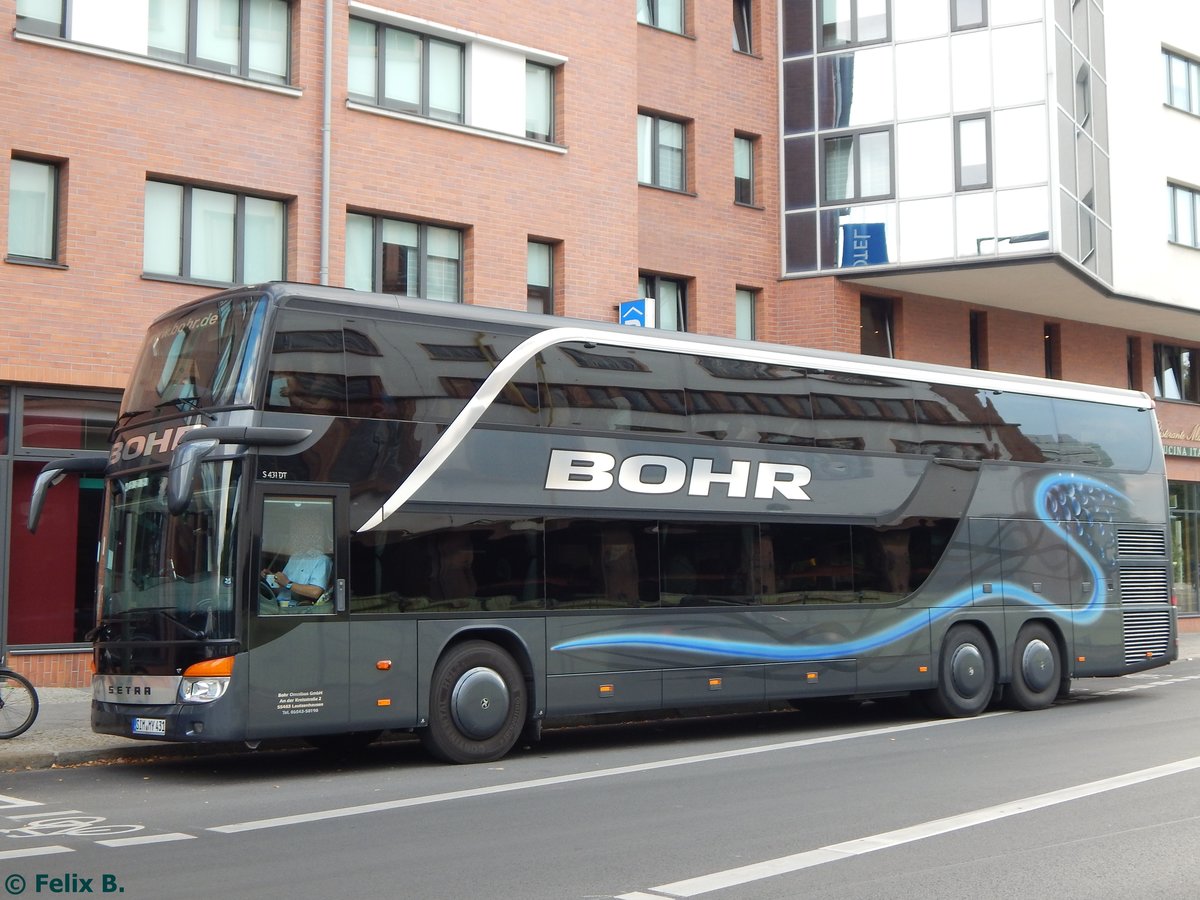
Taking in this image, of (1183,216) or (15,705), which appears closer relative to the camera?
(15,705)

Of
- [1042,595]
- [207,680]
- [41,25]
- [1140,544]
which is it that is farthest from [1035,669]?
[41,25]

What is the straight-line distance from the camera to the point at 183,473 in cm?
1070

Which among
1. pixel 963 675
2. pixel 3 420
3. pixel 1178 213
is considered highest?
pixel 1178 213

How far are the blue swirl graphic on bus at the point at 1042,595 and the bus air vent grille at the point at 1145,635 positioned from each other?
0.65 m

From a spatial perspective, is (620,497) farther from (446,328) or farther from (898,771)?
(898,771)

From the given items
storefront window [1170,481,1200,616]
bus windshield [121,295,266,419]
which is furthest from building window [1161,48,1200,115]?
bus windshield [121,295,266,419]

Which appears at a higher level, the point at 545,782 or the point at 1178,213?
the point at 1178,213

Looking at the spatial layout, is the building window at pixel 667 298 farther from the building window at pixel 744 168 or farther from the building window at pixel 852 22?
the building window at pixel 852 22

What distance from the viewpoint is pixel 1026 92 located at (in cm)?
2552

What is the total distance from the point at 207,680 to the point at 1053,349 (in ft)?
81.9

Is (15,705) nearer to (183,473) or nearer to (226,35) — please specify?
(183,473)

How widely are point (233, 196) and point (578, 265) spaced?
5655 millimetres

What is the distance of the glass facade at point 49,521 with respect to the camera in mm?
17109

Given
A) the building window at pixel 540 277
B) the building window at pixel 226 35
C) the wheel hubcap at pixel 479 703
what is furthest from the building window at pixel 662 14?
the wheel hubcap at pixel 479 703
